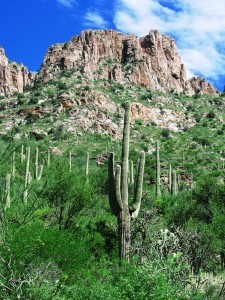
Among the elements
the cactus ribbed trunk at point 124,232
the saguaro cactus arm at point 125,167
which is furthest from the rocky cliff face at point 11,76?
the cactus ribbed trunk at point 124,232

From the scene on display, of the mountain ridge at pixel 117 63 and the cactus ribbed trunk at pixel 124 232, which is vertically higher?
the mountain ridge at pixel 117 63

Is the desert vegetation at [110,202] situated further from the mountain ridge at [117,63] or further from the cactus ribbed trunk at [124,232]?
the mountain ridge at [117,63]

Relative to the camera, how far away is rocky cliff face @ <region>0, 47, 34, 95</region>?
84812mm

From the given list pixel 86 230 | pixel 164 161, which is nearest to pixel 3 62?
pixel 164 161

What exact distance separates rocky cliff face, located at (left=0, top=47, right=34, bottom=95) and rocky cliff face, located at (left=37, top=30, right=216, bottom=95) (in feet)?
36.3

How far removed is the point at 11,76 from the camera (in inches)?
3477

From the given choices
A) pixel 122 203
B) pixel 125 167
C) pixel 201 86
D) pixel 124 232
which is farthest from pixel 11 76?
pixel 124 232

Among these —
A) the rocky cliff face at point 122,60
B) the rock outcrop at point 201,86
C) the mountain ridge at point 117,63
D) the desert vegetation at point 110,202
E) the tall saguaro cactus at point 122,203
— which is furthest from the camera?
the rock outcrop at point 201,86

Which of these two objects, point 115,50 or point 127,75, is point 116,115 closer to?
point 127,75

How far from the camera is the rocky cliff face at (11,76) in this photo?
3339 inches

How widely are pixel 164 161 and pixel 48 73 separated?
37.4 m

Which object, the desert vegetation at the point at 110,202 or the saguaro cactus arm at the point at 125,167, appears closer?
the desert vegetation at the point at 110,202

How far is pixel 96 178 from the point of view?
96.3 ft

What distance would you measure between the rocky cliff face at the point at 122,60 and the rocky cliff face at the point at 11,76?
1107 cm
